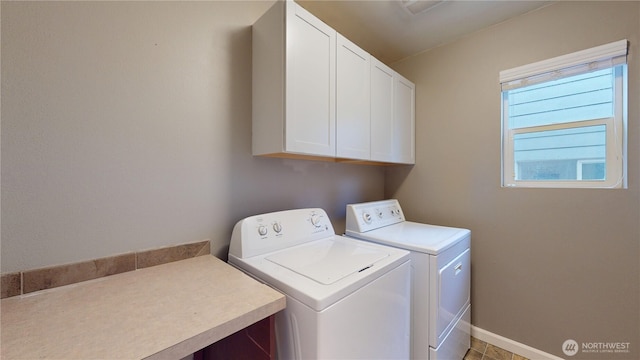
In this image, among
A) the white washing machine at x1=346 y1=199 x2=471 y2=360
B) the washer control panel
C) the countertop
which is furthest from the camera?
the white washing machine at x1=346 y1=199 x2=471 y2=360

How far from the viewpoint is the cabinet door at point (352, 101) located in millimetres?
1473

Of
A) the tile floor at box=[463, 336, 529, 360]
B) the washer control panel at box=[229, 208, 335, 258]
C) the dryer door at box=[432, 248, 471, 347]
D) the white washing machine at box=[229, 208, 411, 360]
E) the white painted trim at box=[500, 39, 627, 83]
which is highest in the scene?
the white painted trim at box=[500, 39, 627, 83]

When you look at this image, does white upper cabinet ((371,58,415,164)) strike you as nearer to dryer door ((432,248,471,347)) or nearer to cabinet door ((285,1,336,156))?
cabinet door ((285,1,336,156))

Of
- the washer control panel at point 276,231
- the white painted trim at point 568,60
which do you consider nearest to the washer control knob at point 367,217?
the washer control panel at point 276,231

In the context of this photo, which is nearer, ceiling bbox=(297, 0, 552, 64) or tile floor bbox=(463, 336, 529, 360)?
ceiling bbox=(297, 0, 552, 64)

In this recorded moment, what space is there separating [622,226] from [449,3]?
5.65 feet

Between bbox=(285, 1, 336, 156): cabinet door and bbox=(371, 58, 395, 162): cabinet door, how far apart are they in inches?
17.5

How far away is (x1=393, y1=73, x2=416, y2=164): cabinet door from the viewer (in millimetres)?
2000

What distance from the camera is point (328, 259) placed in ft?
3.73

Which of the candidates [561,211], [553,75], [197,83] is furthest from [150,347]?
[553,75]

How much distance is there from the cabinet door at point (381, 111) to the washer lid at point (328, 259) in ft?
2.44

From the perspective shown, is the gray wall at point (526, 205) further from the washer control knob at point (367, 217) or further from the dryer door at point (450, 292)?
the washer control knob at point (367, 217)

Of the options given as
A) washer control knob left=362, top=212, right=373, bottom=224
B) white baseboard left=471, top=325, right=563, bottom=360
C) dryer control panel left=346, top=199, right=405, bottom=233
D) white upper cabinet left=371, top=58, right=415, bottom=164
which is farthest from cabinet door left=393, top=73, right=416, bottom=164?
white baseboard left=471, top=325, right=563, bottom=360

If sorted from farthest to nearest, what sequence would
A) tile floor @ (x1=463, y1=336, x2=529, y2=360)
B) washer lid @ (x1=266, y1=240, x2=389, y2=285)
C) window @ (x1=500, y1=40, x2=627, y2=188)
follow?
tile floor @ (x1=463, y1=336, x2=529, y2=360) < window @ (x1=500, y1=40, x2=627, y2=188) < washer lid @ (x1=266, y1=240, x2=389, y2=285)
